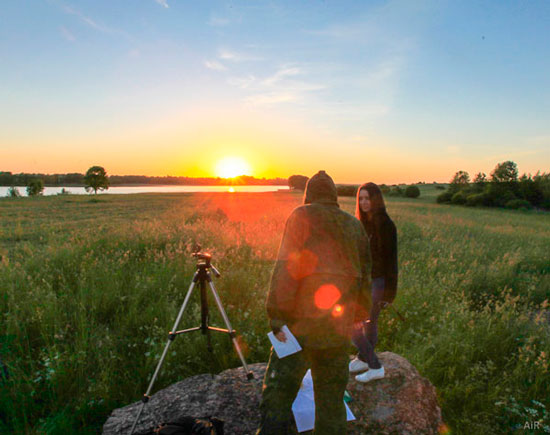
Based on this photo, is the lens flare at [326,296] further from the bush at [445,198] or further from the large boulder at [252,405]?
the bush at [445,198]

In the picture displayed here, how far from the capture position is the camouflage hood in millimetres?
2266

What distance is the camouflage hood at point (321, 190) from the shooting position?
7.43 ft

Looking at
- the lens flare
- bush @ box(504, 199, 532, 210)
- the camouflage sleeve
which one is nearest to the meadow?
the camouflage sleeve

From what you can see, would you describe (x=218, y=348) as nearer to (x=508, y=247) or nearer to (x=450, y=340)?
(x=450, y=340)

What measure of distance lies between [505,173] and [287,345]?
6899cm

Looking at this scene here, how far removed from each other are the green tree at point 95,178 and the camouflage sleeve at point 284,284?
104m

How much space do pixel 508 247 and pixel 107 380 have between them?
1448 cm

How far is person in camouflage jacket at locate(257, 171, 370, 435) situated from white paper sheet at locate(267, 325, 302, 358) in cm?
4

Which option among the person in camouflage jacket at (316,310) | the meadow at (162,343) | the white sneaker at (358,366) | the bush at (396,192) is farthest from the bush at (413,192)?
the person in camouflage jacket at (316,310)

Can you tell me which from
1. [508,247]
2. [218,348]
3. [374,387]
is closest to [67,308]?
[218,348]

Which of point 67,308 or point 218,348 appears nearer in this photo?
point 218,348

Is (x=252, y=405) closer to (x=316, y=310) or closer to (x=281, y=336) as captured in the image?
(x=281, y=336)

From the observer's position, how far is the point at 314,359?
7.19 ft

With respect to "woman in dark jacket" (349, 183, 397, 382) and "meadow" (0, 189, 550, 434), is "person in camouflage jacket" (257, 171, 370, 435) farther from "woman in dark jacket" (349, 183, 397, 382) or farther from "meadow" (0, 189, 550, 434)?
"meadow" (0, 189, 550, 434)
